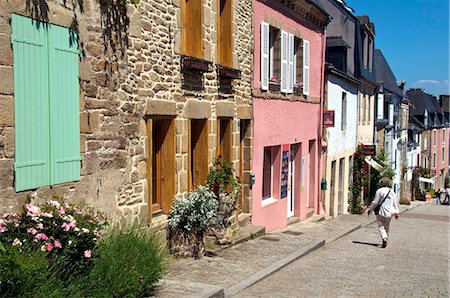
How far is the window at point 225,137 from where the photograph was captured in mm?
10992

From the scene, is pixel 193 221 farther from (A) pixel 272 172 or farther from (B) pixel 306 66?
(B) pixel 306 66

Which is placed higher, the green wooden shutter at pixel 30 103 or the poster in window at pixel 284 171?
the green wooden shutter at pixel 30 103

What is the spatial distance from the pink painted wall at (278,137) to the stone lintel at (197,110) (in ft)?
8.33

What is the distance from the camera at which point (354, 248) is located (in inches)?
444

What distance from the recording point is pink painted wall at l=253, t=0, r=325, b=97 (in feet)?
40.1

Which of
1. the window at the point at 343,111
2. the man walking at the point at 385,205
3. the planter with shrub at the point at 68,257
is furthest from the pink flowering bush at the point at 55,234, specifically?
the window at the point at 343,111

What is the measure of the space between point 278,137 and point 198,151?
13.8 feet

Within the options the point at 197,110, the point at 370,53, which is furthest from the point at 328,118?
the point at 370,53

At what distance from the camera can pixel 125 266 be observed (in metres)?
5.79

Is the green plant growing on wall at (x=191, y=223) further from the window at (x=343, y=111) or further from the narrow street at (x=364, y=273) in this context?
the window at (x=343, y=111)

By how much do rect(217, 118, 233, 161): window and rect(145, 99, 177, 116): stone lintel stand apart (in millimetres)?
2378

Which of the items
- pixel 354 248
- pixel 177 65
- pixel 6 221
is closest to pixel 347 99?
pixel 354 248

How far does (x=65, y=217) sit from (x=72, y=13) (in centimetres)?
242

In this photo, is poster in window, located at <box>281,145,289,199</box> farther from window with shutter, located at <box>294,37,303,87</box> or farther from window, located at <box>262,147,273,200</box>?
window with shutter, located at <box>294,37,303,87</box>
